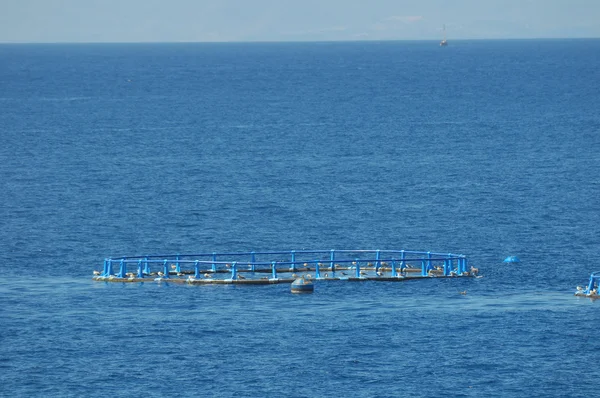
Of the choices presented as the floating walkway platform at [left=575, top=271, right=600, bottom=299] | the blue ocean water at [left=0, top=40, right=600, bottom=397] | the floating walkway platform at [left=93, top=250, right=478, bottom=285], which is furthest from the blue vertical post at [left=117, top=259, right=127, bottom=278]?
the floating walkway platform at [left=575, top=271, right=600, bottom=299]

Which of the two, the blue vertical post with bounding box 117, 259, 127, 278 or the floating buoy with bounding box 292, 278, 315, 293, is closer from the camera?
the floating buoy with bounding box 292, 278, 315, 293

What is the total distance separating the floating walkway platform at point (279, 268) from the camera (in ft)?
284

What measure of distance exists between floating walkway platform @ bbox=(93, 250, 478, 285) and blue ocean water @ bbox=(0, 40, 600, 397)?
1472 mm

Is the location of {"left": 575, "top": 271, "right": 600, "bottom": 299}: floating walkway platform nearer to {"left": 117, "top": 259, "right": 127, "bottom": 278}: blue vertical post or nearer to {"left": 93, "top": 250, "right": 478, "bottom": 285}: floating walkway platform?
{"left": 93, "top": 250, "right": 478, "bottom": 285}: floating walkway platform

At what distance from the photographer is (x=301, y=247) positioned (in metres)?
98.8

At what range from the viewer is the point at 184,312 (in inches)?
3088

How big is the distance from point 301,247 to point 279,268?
8.40 metres

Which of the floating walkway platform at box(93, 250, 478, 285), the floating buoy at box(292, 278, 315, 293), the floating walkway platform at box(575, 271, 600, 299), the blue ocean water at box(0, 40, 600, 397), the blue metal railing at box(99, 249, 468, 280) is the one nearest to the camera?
the blue ocean water at box(0, 40, 600, 397)

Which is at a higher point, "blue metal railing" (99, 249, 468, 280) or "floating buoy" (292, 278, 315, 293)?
"blue metal railing" (99, 249, 468, 280)

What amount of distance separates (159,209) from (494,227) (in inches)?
1277

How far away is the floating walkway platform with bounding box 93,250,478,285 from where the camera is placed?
86500 mm

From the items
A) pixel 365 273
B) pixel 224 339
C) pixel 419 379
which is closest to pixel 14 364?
pixel 224 339

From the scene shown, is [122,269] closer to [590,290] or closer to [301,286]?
[301,286]

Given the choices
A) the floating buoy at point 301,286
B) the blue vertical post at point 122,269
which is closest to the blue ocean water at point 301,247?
the floating buoy at point 301,286
